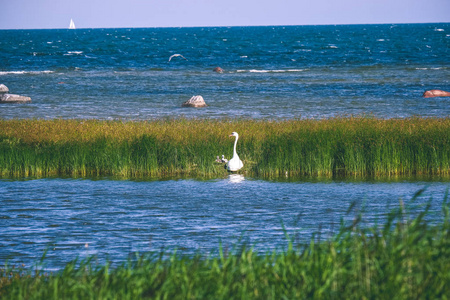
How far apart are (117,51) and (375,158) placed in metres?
99.9

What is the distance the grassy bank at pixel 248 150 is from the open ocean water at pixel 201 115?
99cm

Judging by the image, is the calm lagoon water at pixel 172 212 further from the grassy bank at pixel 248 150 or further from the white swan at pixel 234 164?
the grassy bank at pixel 248 150

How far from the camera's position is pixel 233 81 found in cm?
6322

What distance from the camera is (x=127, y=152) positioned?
67.1ft

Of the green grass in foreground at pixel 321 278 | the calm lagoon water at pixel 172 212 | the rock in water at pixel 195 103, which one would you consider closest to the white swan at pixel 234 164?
the calm lagoon water at pixel 172 212

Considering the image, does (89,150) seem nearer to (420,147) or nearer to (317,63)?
(420,147)

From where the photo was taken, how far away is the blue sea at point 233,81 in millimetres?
40406

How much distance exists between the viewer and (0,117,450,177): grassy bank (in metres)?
19.8

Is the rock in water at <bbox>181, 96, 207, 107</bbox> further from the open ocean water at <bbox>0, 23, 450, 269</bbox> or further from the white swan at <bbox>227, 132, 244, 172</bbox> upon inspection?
the white swan at <bbox>227, 132, 244, 172</bbox>

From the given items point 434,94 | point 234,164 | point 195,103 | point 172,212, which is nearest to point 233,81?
point 195,103

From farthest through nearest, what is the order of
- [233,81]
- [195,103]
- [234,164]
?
[233,81] < [195,103] < [234,164]

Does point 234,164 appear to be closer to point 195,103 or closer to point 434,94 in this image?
point 195,103

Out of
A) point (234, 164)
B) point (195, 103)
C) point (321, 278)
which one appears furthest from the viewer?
point (195, 103)

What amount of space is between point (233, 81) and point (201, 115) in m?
26.1
